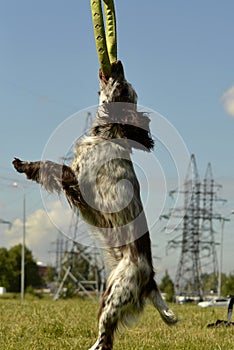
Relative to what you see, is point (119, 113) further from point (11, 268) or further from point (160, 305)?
point (11, 268)

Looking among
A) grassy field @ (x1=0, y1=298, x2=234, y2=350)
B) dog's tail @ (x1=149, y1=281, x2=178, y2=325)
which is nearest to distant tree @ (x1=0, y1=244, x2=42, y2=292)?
grassy field @ (x1=0, y1=298, x2=234, y2=350)

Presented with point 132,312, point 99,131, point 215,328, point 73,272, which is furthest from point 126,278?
point 73,272

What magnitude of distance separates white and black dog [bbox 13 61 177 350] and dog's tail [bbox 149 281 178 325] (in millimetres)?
11

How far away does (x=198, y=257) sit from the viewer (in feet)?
192

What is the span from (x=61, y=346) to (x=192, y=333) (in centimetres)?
244

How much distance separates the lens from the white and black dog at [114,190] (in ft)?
20.2

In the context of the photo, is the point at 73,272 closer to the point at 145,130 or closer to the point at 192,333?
the point at 192,333

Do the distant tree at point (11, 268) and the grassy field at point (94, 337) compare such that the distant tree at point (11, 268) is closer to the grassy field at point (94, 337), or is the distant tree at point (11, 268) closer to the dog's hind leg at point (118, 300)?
the grassy field at point (94, 337)

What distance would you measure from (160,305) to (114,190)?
1289 mm

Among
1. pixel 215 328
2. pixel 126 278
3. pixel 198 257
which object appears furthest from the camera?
pixel 198 257

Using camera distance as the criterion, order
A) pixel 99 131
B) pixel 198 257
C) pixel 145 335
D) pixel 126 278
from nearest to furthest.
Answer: pixel 126 278 < pixel 99 131 < pixel 145 335 < pixel 198 257

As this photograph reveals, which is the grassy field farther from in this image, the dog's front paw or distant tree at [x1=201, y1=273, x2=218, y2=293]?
distant tree at [x1=201, y1=273, x2=218, y2=293]

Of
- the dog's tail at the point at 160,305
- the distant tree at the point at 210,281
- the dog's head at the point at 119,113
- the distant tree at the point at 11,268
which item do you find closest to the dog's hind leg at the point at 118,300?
the dog's tail at the point at 160,305

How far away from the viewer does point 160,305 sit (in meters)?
6.70
